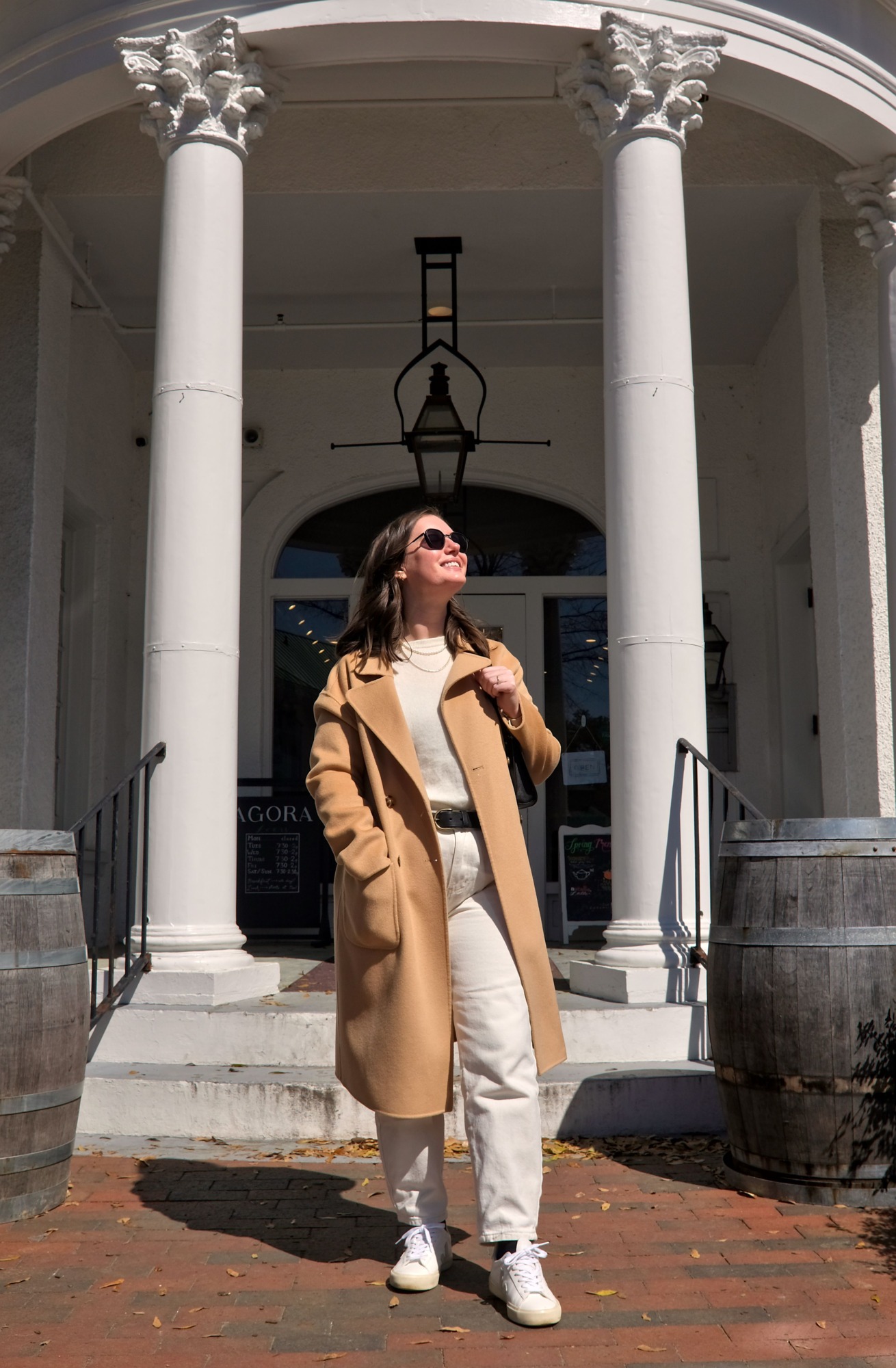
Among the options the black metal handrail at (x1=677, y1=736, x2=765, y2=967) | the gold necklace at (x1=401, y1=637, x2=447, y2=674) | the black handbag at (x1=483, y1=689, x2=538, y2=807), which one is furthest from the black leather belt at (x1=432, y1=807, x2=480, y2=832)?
the black metal handrail at (x1=677, y1=736, x2=765, y2=967)

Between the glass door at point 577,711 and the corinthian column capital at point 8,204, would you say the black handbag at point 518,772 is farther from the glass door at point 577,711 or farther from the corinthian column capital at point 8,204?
the glass door at point 577,711

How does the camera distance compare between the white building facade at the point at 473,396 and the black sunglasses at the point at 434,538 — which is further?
the white building facade at the point at 473,396

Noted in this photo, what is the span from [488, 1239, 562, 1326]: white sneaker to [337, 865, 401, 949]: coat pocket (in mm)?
698

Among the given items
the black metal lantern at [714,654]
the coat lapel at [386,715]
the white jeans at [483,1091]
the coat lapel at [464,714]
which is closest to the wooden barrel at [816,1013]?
the white jeans at [483,1091]

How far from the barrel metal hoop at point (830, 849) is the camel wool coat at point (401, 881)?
91 centimetres

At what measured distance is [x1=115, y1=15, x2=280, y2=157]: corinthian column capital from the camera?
5.41 m

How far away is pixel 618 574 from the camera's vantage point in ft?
17.4

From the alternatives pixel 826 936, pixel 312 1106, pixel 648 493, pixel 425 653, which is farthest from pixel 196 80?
pixel 826 936

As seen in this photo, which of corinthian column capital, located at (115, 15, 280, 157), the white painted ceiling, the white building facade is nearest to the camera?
the white building facade

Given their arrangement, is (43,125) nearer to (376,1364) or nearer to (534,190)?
(534,190)

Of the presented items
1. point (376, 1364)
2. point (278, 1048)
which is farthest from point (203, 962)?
point (376, 1364)

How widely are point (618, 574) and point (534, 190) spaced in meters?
2.76

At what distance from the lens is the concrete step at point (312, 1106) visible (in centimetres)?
423

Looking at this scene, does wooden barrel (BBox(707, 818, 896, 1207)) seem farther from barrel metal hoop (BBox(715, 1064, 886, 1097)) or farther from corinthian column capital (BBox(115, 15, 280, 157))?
corinthian column capital (BBox(115, 15, 280, 157))
